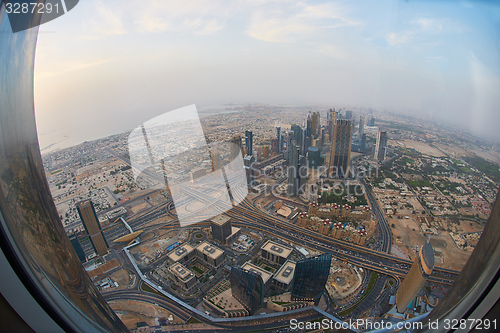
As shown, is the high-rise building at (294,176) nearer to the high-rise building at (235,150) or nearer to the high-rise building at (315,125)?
the high-rise building at (235,150)

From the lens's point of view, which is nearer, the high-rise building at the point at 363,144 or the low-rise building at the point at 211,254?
the low-rise building at the point at 211,254

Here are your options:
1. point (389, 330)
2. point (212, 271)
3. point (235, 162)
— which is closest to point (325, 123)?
point (235, 162)

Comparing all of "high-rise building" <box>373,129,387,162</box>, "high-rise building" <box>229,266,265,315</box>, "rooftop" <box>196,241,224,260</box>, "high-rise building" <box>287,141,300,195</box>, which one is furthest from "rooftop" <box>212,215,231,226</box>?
"high-rise building" <box>373,129,387,162</box>

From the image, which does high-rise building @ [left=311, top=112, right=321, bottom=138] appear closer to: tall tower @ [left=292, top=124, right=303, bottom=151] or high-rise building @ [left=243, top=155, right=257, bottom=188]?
tall tower @ [left=292, top=124, right=303, bottom=151]

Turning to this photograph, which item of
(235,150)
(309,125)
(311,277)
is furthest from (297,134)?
(311,277)

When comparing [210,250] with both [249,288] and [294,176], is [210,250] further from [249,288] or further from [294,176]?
[294,176]

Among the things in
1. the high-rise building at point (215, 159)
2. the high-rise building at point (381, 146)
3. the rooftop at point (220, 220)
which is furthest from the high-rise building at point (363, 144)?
the rooftop at point (220, 220)
